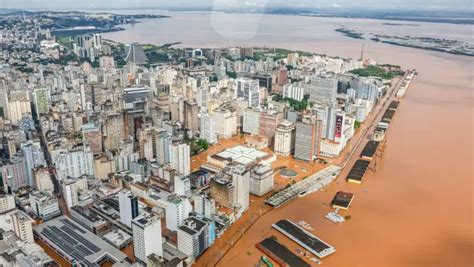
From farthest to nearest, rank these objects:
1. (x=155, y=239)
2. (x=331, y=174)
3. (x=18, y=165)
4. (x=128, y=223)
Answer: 1. (x=331, y=174)
2. (x=18, y=165)
3. (x=128, y=223)
4. (x=155, y=239)

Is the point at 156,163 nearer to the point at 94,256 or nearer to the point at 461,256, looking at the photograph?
the point at 94,256

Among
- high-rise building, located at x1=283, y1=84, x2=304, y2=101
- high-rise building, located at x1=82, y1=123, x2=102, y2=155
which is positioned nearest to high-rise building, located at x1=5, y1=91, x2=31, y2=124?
high-rise building, located at x1=82, y1=123, x2=102, y2=155

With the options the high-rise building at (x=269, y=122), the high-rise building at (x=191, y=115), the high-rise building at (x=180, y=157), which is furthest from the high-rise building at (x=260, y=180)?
the high-rise building at (x=191, y=115)

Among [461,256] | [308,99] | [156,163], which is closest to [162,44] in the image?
[308,99]

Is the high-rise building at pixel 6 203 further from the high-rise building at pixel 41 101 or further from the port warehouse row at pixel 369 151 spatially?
the port warehouse row at pixel 369 151

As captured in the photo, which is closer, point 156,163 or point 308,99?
point 156,163

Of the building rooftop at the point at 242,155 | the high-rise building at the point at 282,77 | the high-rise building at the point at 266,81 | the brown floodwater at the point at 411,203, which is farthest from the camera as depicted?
the high-rise building at the point at 282,77

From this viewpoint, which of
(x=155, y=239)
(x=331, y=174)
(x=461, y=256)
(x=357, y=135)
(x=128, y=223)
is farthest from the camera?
(x=357, y=135)
